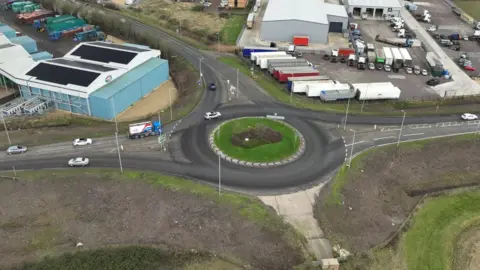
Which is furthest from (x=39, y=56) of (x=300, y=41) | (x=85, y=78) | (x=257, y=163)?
(x=300, y=41)

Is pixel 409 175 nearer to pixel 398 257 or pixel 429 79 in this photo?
pixel 398 257

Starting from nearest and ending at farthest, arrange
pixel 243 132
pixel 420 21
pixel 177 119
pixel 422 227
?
pixel 422 227 → pixel 243 132 → pixel 177 119 → pixel 420 21

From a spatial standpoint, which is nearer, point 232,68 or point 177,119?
point 177,119

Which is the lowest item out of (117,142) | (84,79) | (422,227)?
(422,227)

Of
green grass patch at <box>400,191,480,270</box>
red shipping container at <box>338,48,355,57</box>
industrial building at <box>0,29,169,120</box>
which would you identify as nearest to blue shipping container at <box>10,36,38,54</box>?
industrial building at <box>0,29,169,120</box>

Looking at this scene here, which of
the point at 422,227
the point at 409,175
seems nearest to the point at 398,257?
the point at 422,227
